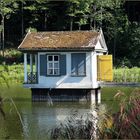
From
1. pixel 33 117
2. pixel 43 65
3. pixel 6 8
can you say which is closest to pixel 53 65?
pixel 43 65

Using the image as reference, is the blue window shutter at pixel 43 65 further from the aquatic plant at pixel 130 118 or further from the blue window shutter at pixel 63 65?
the aquatic plant at pixel 130 118

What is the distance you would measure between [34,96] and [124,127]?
61.4 feet

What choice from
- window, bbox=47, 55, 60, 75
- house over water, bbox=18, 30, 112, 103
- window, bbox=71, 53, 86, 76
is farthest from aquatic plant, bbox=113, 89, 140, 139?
window, bbox=47, 55, 60, 75

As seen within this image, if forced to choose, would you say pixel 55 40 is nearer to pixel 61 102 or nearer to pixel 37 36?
pixel 37 36

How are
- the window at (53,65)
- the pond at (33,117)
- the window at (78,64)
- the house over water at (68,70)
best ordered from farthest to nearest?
the window at (53,65)
the window at (78,64)
the house over water at (68,70)
the pond at (33,117)

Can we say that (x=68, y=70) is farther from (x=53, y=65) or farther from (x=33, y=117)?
(x=33, y=117)

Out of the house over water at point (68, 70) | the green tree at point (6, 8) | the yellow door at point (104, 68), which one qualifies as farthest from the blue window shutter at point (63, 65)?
the green tree at point (6, 8)

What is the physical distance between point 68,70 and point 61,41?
A: 1.52 m

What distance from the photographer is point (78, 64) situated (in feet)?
92.6

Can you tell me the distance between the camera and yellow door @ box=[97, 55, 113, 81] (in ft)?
93.2

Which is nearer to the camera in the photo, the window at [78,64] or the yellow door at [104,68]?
the window at [78,64]

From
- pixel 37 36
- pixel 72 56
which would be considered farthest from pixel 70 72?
pixel 37 36

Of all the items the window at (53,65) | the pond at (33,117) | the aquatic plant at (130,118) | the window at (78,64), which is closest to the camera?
the aquatic plant at (130,118)

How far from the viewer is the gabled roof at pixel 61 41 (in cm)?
2783
